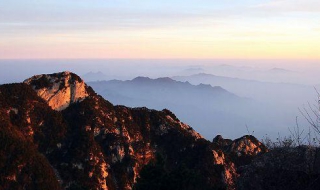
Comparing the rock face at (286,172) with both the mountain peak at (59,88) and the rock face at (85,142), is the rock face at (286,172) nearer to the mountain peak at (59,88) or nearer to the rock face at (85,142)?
the rock face at (85,142)

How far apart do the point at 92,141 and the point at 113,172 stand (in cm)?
977

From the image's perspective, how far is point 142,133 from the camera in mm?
104000

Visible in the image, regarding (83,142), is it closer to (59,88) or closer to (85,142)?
(85,142)

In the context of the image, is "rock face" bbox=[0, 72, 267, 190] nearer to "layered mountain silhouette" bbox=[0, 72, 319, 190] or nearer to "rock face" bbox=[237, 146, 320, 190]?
"layered mountain silhouette" bbox=[0, 72, 319, 190]

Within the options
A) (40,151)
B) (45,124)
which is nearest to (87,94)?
(45,124)

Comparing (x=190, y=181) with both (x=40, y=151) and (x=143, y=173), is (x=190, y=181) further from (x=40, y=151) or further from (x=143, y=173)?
(x=40, y=151)

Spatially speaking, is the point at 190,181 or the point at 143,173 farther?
the point at 143,173

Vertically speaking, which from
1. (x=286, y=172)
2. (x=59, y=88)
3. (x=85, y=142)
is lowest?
(x=85, y=142)

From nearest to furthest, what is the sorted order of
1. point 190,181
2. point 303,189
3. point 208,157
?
1. point 303,189
2. point 190,181
3. point 208,157

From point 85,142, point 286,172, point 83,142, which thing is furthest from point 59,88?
point 286,172

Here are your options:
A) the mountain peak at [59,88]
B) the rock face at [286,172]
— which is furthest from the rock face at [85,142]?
the rock face at [286,172]

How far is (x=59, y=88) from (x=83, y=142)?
795 inches

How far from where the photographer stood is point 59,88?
9875 cm

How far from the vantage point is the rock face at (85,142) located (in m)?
74.1
